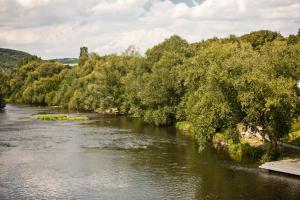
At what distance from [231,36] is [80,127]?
65.3 m

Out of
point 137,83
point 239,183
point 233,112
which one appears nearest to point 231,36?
point 137,83

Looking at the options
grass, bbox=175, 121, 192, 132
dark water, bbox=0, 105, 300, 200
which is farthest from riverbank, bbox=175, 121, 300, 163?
grass, bbox=175, 121, 192, 132

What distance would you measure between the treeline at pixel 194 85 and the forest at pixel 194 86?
0.12m

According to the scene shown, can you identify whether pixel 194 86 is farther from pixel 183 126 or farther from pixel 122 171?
pixel 122 171

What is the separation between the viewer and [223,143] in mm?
68438

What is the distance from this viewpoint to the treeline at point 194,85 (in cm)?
5362

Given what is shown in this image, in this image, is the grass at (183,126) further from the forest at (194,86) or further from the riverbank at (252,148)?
the riverbank at (252,148)

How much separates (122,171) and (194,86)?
3110 cm

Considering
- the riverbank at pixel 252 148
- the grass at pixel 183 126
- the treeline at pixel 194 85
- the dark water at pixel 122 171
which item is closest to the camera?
the dark water at pixel 122 171

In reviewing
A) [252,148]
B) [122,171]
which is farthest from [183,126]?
[122,171]

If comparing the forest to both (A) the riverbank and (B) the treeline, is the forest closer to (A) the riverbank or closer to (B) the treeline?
(B) the treeline

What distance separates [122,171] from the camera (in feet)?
177

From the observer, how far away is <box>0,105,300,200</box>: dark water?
44.8m

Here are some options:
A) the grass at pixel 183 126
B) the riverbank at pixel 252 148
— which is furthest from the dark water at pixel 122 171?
the grass at pixel 183 126
